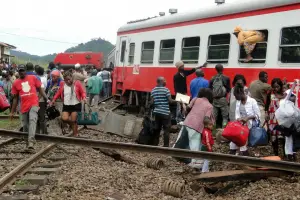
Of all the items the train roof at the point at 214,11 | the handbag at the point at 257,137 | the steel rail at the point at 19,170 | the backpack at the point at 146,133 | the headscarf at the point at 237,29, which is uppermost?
the train roof at the point at 214,11

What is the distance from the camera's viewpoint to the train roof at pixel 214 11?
34.1 feet

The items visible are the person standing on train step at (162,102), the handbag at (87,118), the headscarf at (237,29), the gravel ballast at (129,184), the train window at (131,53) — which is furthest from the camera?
the train window at (131,53)

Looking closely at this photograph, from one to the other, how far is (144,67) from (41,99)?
608 centimetres

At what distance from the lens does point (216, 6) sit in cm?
1216

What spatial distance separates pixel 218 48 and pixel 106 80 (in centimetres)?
1038

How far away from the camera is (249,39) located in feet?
35.1

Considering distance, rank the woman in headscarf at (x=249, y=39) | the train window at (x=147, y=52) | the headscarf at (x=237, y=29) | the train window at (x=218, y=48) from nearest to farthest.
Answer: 1. the woman in headscarf at (x=249, y=39)
2. the headscarf at (x=237, y=29)
3. the train window at (x=218, y=48)
4. the train window at (x=147, y=52)

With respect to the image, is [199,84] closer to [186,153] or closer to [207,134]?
[207,134]

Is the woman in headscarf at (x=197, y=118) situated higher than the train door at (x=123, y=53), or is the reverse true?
the train door at (x=123, y=53)

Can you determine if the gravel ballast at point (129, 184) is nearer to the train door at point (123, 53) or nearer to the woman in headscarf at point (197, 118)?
the woman in headscarf at point (197, 118)

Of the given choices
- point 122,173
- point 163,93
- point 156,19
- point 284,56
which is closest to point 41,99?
point 163,93

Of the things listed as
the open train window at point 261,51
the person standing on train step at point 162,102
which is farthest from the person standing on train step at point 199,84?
the open train window at point 261,51

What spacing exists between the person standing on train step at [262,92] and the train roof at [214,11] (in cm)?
166

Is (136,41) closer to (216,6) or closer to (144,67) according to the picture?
(144,67)
